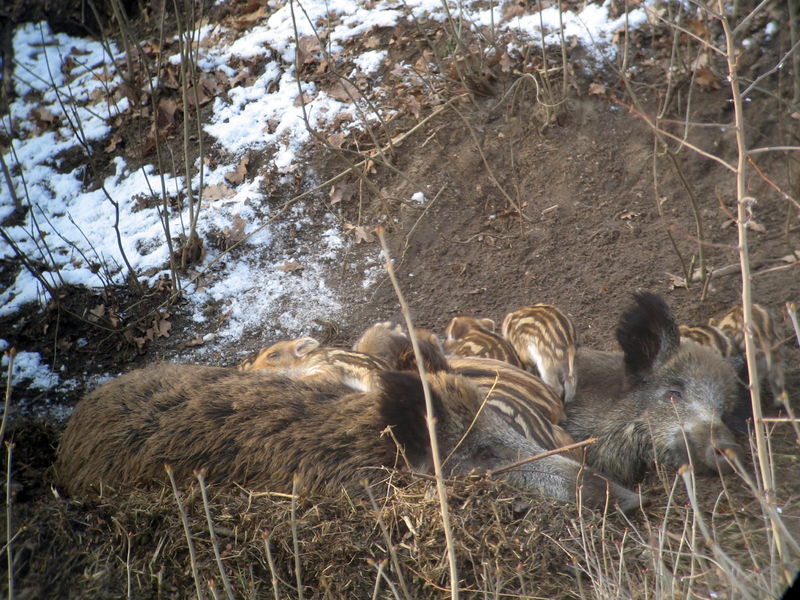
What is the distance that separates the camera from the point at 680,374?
4906 mm

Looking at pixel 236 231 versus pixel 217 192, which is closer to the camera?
pixel 236 231

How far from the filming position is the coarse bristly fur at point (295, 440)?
3.76 m

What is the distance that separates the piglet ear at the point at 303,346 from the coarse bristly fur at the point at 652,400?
1.86 m

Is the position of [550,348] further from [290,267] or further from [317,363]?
[290,267]

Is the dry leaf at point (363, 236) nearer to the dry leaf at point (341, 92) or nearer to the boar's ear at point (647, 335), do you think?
the dry leaf at point (341, 92)

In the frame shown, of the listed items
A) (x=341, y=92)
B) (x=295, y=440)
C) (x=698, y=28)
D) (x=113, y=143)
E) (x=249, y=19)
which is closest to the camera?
(x=295, y=440)

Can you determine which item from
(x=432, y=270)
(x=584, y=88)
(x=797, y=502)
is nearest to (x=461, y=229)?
(x=432, y=270)

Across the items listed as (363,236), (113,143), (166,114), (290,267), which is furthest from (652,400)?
(113,143)

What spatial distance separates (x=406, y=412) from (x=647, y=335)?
203cm

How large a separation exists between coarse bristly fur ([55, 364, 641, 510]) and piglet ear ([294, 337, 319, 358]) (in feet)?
3.67

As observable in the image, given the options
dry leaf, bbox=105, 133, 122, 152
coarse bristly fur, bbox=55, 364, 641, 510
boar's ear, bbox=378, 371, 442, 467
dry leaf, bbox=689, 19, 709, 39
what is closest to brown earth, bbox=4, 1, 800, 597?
dry leaf, bbox=689, 19, 709, 39

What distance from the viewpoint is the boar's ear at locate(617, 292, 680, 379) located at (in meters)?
4.82

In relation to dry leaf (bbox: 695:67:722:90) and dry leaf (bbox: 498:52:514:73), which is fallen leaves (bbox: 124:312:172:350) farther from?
dry leaf (bbox: 695:67:722:90)

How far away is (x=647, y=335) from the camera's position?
16.1ft
